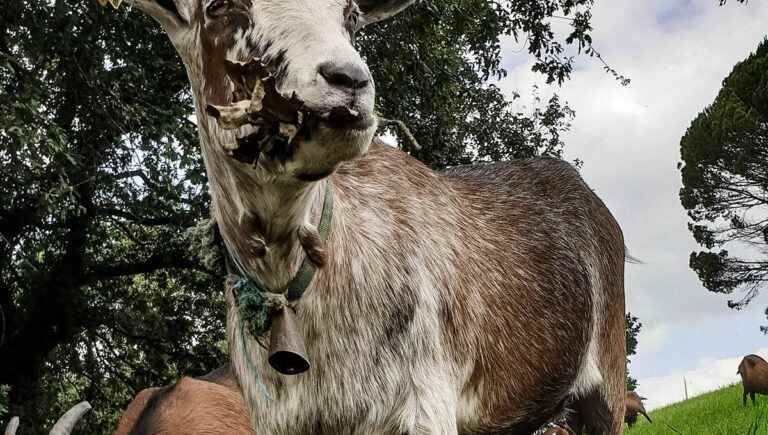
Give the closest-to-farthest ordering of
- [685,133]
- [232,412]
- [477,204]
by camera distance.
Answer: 1. [477,204]
2. [232,412]
3. [685,133]

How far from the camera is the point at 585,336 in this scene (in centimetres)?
478

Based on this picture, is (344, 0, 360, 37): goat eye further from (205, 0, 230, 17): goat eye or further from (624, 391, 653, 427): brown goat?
(624, 391, 653, 427): brown goat

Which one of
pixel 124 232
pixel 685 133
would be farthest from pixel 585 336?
pixel 685 133

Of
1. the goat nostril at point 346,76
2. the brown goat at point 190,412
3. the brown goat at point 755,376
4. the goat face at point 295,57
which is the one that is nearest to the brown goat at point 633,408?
the brown goat at point 755,376

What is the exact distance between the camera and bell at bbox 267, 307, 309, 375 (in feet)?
9.80

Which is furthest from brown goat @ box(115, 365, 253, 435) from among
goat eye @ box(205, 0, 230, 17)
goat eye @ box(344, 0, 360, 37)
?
goat eye @ box(205, 0, 230, 17)

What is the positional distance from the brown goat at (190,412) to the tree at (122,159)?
1281 millimetres

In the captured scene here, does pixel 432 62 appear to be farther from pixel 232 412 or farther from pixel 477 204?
pixel 477 204

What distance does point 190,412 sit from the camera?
7238 millimetres

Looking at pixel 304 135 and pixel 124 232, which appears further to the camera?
pixel 124 232

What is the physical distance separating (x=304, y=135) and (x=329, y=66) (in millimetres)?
202

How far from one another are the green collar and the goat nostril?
0.91 metres

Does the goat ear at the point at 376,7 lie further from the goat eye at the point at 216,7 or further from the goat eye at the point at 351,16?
→ the goat eye at the point at 216,7

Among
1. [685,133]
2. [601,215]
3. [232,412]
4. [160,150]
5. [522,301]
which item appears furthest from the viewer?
[685,133]
